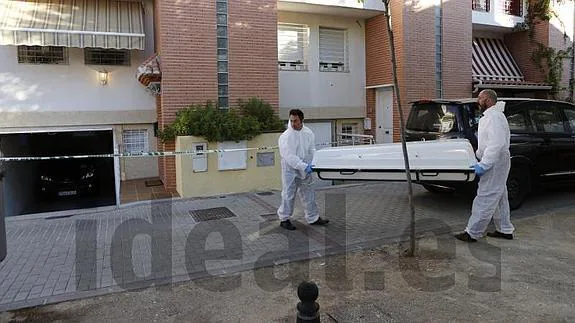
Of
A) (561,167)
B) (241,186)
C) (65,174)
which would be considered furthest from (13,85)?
(561,167)

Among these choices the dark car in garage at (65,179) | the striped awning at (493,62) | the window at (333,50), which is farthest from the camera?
the striped awning at (493,62)

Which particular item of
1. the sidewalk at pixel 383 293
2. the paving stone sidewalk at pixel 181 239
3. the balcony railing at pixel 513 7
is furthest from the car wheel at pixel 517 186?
the balcony railing at pixel 513 7

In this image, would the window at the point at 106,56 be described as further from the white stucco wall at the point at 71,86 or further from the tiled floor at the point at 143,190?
the tiled floor at the point at 143,190

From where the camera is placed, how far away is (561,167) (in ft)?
27.7

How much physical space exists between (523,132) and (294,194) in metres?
4.23

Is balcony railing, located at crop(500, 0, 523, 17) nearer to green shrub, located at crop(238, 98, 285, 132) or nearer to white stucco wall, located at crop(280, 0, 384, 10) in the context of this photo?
white stucco wall, located at crop(280, 0, 384, 10)

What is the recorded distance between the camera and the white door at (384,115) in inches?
534

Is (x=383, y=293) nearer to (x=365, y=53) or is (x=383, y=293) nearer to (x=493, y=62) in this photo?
(x=365, y=53)

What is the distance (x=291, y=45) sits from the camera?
13.0 meters

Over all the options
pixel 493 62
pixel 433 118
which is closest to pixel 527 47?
pixel 493 62

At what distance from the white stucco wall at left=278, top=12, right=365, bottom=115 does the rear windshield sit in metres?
4.70

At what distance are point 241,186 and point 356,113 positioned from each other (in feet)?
17.6

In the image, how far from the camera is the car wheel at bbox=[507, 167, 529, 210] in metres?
7.91

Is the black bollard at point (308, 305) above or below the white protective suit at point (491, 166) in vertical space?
below
